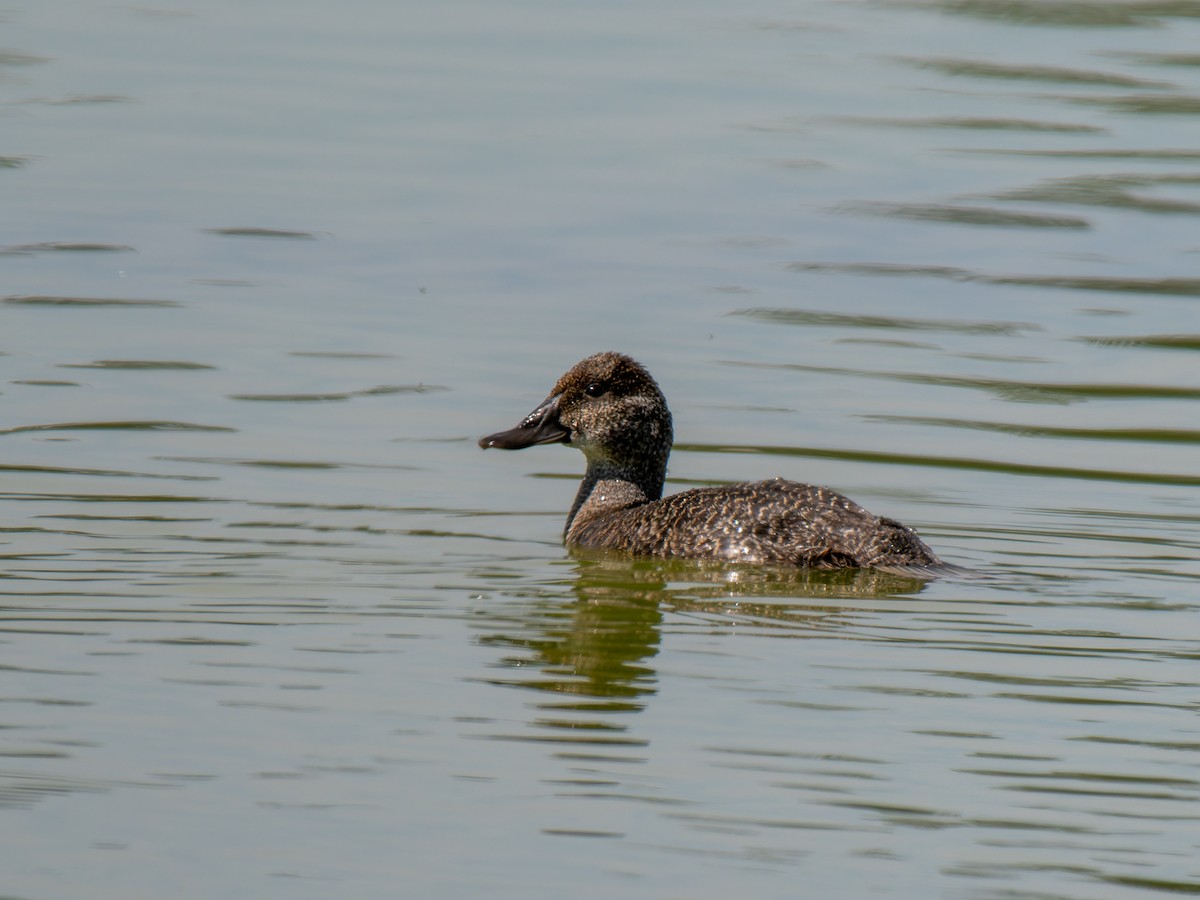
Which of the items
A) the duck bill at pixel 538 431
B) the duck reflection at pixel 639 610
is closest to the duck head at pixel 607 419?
the duck bill at pixel 538 431

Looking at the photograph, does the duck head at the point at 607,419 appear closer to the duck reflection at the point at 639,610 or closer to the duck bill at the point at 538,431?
the duck bill at the point at 538,431

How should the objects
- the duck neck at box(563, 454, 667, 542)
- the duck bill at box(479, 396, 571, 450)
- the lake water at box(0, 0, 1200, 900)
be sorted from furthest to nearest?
the duck bill at box(479, 396, 571, 450) < the duck neck at box(563, 454, 667, 542) < the lake water at box(0, 0, 1200, 900)

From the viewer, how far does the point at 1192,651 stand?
9320mm

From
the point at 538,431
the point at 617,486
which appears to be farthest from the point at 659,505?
the point at 538,431

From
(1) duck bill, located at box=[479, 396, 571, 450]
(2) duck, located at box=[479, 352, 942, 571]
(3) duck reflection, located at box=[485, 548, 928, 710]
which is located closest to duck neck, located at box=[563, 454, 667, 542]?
(2) duck, located at box=[479, 352, 942, 571]

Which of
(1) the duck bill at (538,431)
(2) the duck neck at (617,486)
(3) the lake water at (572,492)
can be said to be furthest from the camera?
(1) the duck bill at (538,431)

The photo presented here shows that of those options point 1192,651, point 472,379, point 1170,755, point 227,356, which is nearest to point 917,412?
point 472,379

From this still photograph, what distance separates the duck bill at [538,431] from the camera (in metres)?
12.1

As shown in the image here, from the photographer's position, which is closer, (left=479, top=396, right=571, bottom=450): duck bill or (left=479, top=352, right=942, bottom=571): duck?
(left=479, top=352, right=942, bottom=571): duck

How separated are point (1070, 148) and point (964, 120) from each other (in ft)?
4.57

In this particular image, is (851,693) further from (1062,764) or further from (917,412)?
(917,412)

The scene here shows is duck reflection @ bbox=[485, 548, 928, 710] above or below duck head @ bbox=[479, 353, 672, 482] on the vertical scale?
below

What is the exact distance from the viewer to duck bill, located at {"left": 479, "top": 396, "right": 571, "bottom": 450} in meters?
12.1

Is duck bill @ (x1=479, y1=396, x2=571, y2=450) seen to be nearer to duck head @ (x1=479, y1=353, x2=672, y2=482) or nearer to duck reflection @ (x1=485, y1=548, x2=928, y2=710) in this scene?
duck head @ (x1=479, y1=353, x2=672, y2=482)
